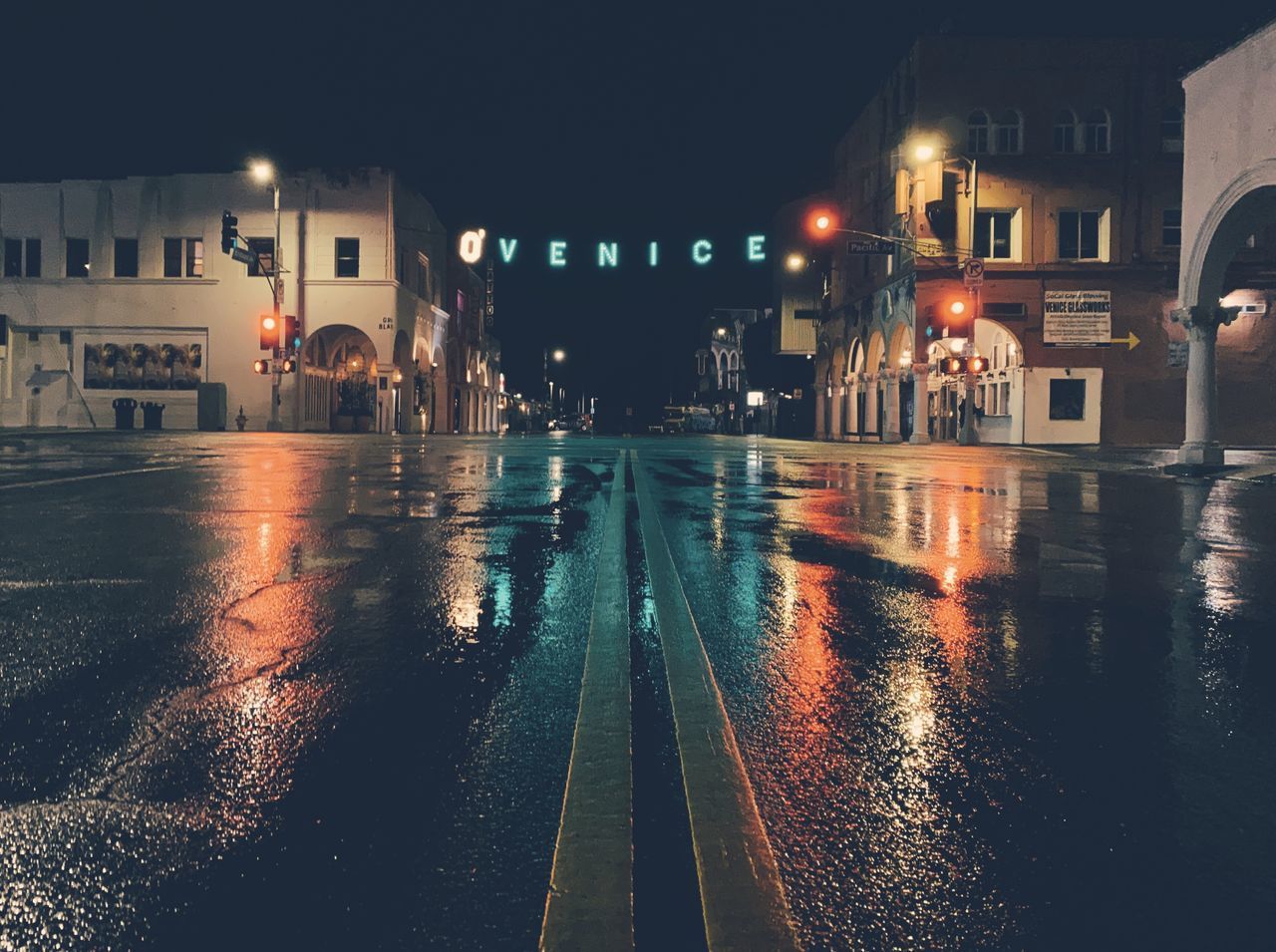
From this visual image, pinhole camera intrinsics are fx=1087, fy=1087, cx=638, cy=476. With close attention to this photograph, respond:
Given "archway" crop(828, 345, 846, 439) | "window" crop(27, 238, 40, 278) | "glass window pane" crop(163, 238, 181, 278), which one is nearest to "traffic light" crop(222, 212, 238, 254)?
"glass window pane" crop(163, 238, 181, 278)

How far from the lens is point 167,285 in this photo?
54.1 m

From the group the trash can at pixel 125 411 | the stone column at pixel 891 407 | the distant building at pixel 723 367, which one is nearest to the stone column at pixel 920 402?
the stone column at pixel 891 407

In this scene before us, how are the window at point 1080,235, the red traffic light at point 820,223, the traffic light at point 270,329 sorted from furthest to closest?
the traffic light at point 270,329 → the window at point 1080,235 → the red traffic light at point 820,223

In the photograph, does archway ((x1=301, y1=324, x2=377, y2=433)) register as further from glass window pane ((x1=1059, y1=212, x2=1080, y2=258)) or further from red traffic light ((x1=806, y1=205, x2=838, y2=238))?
glass window pane ((x1=1059, y1=212, x2=1080, y2=258))

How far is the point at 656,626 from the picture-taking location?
5.35 metres

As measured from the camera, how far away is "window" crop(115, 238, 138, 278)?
54219 millimetres

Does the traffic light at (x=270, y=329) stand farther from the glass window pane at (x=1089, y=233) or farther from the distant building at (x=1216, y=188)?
the distant building at (x=1216, y=188)

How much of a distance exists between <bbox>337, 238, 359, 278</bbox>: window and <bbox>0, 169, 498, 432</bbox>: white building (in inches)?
2.2

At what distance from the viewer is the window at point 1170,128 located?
4244 cm

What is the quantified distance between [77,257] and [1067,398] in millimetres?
47073

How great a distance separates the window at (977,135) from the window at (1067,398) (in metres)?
9.76

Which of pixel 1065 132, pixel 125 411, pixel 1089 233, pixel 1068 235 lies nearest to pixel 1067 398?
pixel 1068 235

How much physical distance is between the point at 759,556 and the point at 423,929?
6051 millimetres

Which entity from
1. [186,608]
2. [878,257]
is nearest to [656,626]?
[186,608]
